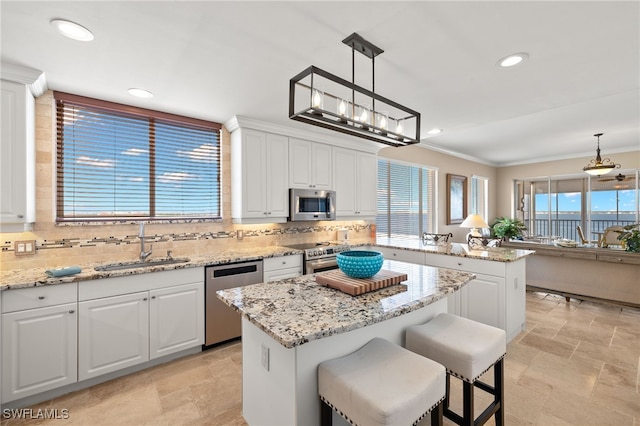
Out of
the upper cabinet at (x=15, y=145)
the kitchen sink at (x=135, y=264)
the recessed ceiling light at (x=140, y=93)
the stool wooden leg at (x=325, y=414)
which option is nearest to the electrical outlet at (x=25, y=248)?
the upper cabinet at (x=15, y=145)

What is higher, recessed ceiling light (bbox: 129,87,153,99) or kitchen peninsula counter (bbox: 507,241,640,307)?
recessed ceiling light (bbox: 129,87,153,99)

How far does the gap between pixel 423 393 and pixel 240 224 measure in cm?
290

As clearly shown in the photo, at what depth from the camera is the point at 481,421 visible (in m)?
1.71

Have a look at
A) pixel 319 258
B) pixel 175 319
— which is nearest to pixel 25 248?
pixel 175 319

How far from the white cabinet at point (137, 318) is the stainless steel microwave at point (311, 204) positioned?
4.73 ft

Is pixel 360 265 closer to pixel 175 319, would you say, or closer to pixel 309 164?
pixel 175 319

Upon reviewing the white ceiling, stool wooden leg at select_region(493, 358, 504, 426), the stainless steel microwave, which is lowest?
stool wooden leg at select_region(493, 358, 504, 426)

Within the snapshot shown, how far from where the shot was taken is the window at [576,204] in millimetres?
6203

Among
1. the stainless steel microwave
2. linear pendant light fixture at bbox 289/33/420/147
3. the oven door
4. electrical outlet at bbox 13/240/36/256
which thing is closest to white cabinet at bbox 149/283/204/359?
electrical outlet at bbox 13/240/36/256

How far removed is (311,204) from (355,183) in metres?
0.94

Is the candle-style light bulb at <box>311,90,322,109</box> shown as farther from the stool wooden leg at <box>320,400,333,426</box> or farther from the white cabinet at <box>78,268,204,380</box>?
the white cabinet at <box>78,268,204,380</box>

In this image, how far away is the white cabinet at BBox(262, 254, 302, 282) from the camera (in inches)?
131

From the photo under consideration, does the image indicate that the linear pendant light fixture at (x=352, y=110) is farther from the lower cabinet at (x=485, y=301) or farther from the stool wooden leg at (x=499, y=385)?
the lower cabinet at (x=485, y=301)

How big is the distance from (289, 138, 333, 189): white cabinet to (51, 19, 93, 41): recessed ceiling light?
232cm
